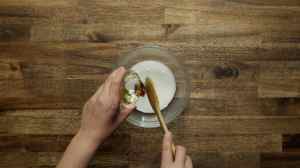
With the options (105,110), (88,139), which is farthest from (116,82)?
(88,139)

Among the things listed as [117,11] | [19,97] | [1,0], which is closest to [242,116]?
[117,11]

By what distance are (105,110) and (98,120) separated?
0.13 ft

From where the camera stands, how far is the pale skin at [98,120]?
0.85 metres

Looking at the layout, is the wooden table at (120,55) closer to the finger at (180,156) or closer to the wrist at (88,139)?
the wrist at (88,139)

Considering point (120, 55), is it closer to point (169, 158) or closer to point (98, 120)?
point (98, 120)

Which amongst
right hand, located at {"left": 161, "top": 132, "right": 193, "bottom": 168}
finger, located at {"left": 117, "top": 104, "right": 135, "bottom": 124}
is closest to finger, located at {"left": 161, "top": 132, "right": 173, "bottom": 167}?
right hand, located at {"left": 161, "top": 132, "right": 193, "bottom": 168}

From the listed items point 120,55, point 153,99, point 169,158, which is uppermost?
point 120,55

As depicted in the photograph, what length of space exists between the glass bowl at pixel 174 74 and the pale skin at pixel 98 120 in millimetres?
94

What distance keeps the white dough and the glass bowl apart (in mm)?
15

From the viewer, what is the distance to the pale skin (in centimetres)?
85

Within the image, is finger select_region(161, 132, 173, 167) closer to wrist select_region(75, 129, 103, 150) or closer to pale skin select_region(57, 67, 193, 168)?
pale skin select_region(57, 67, 193, 168)

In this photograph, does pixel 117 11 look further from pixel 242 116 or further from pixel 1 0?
pixel 242 116

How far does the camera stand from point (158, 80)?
0.99 m

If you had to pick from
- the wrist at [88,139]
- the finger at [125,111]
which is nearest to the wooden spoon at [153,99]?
the finger at [125,111]
